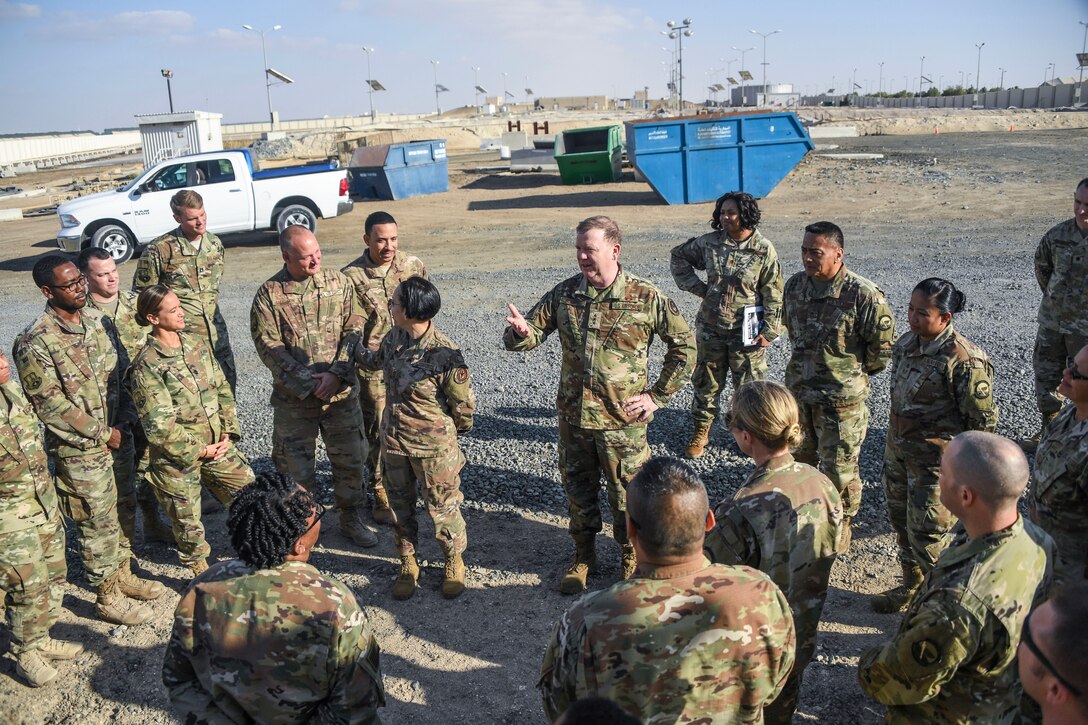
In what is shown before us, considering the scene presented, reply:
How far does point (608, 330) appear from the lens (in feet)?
14.6

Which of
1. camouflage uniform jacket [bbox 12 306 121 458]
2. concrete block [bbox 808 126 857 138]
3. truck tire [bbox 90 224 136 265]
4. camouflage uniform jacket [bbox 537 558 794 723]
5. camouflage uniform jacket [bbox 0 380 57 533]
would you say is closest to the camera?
camouflage uniform jacket [bbox 537 558 794 723]

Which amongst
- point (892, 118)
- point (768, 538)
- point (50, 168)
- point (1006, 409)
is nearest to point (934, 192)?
point (1006, 409)

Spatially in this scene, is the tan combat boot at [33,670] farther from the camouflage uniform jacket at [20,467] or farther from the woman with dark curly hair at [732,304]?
the woman with dark curly hair at [732,304]

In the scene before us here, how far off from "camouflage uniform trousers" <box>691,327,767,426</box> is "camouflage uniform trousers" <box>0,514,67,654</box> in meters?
4.30

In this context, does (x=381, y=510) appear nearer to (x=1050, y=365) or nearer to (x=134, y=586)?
(x=134, y=586)

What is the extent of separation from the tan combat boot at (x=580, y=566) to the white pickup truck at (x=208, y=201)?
13086mm

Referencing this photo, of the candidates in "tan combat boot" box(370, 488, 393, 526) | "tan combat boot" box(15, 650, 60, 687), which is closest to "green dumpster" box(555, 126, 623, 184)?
"tan combat boot" box(370, 488, 393, 526)

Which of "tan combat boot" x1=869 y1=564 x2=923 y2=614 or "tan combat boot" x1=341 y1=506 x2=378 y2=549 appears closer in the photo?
"tan combat boot" x1=869 y1=564 x2=923 y2=614

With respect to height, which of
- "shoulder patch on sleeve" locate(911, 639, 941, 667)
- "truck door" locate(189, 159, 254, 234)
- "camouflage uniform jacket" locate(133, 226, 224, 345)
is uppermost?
A: "truck door" locate(189, 159, 254, 234)

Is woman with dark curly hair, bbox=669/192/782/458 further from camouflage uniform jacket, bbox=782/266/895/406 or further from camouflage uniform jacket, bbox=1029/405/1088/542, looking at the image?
camouflage uniform jacket, bbox=1029/405/1088/542

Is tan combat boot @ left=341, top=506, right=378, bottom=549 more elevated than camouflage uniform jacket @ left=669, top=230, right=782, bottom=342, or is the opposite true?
camouflage uniform jacket @ left=669, top=230, right=782, bottom=342

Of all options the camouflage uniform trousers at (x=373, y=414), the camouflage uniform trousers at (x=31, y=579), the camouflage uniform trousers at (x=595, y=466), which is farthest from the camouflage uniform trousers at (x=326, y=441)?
the camouflage uniform trousers at (x=595, y=466)

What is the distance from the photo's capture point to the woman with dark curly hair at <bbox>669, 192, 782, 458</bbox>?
6.03 metres

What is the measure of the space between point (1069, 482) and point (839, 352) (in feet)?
5.76
